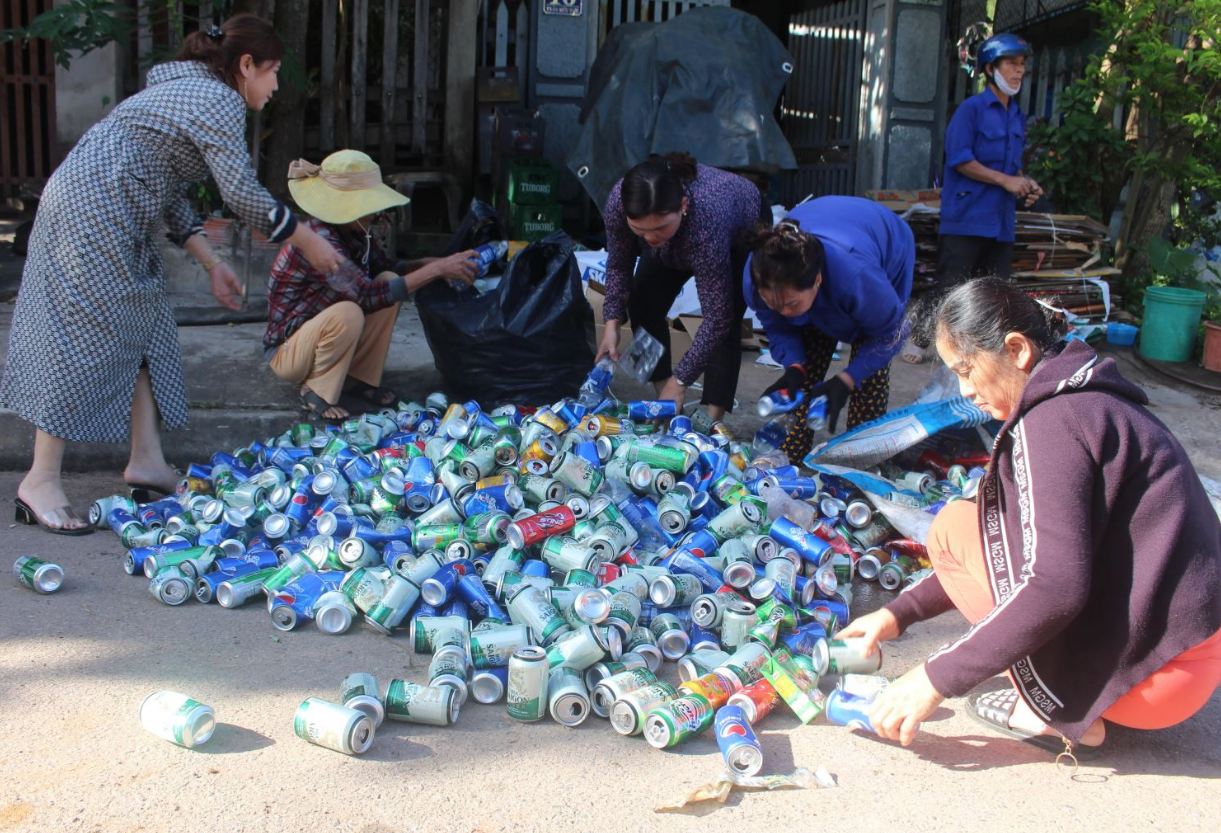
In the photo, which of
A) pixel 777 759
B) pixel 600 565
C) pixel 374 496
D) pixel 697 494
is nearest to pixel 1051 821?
pixel 777 759

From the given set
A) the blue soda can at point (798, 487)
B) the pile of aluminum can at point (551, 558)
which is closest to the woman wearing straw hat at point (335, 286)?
the pile of aluminum can at point (551, 558)

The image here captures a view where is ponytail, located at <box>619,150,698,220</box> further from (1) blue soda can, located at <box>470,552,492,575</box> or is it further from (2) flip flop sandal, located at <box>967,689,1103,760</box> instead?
(2) flip flop sandal, located at <box>967,689,1103,760</box>

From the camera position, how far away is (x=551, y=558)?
3.34 m

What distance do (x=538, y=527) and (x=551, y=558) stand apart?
0.12 metres

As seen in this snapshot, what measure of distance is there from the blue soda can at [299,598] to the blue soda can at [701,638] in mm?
998

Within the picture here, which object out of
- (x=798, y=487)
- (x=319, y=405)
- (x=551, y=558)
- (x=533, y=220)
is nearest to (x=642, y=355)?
(x=798, y=487)

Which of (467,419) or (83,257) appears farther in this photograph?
(467,419)

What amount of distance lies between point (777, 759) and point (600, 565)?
3.00 ft

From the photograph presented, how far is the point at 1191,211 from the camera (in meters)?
7.56

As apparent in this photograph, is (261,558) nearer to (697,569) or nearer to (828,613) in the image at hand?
(697,569)

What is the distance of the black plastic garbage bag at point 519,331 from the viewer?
15.7 feet

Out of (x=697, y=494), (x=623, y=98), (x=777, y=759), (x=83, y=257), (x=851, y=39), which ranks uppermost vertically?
(x=851, y=39)

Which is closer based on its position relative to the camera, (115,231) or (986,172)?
(115,231)

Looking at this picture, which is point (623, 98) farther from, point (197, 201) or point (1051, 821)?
point (1051, 821)
